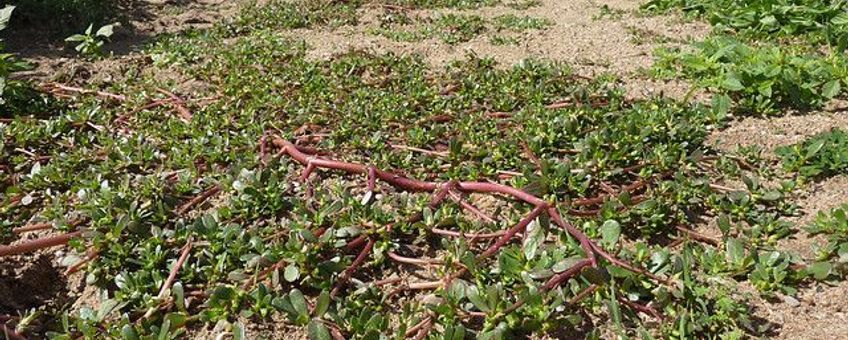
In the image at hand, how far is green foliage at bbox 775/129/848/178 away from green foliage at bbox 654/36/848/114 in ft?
2.00

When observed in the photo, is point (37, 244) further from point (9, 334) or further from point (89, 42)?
point (89, 42)

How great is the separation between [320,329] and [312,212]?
2.56 ft

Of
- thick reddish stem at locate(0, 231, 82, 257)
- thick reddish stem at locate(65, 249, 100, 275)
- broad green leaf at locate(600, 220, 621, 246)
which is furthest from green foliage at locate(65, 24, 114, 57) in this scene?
broad green leaf at locate(600, 220, 621, 246)

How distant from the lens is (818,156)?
3.47 metres

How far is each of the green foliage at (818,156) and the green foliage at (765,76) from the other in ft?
2.00

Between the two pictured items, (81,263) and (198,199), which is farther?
(198,199)

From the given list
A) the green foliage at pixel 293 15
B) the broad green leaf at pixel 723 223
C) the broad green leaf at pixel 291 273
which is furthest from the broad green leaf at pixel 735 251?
the green foliage at pixel 293 15

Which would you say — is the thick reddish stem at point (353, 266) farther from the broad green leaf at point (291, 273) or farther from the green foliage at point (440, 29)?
the green foliage at point (440, 29)

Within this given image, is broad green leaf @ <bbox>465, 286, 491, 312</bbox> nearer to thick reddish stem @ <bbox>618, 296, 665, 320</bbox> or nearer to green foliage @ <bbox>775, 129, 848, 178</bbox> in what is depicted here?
thick reddish stem @ <bbox>618, 296, 665, 320</bbox>

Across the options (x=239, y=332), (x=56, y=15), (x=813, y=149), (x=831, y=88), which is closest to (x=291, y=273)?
(x=239, y=332)

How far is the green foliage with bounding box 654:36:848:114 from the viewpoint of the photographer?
4230 mm

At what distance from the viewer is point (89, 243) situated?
2814 mm

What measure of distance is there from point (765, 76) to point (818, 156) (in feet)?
3.05

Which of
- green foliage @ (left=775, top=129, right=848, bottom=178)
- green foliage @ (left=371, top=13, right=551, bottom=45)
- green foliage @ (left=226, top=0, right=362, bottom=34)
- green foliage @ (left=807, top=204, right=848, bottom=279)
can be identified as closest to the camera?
green foliage @ (left=807, top=204, right=848, bottom=279)
